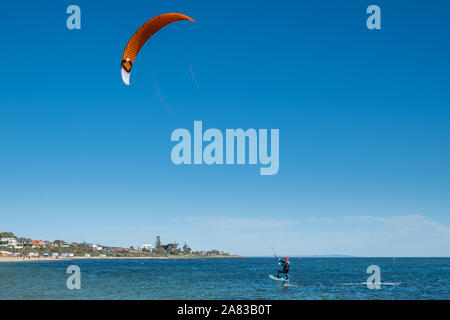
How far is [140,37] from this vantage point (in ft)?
78.6

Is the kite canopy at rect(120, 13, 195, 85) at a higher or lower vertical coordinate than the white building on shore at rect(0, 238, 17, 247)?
higher

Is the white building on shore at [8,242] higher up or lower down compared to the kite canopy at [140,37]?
A: lower down

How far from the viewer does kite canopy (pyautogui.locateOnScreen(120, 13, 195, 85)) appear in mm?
22859

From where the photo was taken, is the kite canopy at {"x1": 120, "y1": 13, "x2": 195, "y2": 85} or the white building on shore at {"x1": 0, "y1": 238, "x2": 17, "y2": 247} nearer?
the kite canopy at {"x1": 120, "y1": 13, "x2": 195, "y2": 85}

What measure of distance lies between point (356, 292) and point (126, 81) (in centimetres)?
2208

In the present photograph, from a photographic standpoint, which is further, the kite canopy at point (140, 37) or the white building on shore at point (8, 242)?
the white building on shore at point (8, 242)

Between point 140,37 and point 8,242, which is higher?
point 140,37

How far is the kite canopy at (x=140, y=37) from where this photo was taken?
900 inches

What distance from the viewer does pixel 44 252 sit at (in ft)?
594
